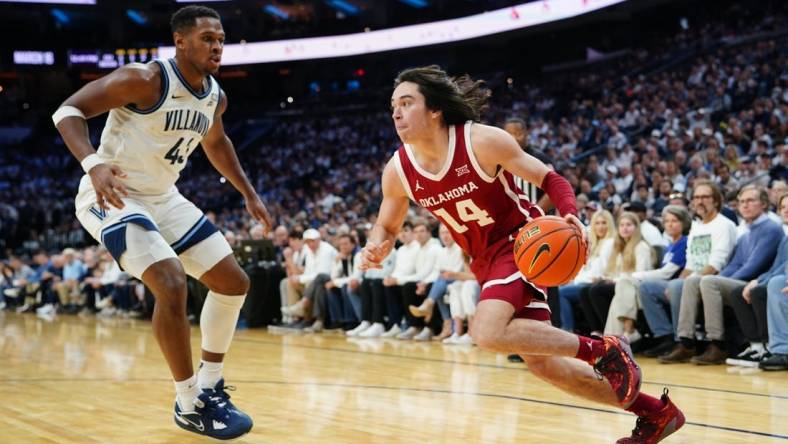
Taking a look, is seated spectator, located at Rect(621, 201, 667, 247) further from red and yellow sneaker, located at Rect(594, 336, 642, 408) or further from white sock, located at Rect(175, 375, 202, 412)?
white sock, located at Rect(175, 375, 202, 412)

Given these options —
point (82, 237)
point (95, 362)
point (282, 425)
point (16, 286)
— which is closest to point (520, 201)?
point (282, 425)

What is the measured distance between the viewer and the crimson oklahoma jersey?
12.8 ft

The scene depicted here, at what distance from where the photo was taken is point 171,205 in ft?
15.1

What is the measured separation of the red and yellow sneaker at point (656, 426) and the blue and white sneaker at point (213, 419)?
177 centimetres

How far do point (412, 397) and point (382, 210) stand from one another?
5.45 ft

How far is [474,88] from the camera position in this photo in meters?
4.29

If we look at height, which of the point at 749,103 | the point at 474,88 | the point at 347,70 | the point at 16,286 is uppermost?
the point at 347,70

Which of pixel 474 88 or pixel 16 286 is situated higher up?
pixel 474 88

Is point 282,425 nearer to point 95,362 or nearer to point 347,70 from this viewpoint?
point 95,362

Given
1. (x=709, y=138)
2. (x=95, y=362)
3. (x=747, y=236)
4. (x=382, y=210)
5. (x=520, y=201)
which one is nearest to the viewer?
(x=520, y=201)

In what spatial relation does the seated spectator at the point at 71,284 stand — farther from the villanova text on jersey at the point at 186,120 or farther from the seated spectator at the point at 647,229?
the villanova text on jersey at the point at 186,120

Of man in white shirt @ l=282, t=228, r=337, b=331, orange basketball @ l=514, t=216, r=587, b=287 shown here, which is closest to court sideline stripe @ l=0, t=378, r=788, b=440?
orange basketball @ l=514, t=216, r=587, b=287

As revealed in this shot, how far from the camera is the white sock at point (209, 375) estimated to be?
4496mm

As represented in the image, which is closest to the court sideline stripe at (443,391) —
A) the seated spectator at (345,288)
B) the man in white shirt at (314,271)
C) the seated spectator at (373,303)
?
the seated spectator at (373,303)
